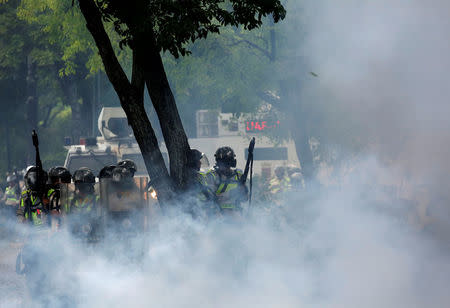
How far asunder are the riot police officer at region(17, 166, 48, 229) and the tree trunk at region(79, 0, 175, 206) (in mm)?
1637

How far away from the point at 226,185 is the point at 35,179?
2443mm

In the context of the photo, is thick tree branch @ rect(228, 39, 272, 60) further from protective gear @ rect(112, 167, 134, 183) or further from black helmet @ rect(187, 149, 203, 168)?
black helmet @ rect(187, 149, 203, 168)

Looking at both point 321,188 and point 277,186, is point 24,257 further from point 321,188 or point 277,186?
point 277,186

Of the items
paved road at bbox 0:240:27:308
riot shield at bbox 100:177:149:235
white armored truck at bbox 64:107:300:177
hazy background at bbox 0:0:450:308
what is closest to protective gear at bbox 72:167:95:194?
riot shield at bbox 100:177:149:235

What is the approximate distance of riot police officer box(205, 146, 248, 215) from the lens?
8664 millimetres

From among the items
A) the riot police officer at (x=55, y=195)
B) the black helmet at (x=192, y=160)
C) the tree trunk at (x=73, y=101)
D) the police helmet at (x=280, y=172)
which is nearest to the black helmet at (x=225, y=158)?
the black helmet at (x=192, y=160)

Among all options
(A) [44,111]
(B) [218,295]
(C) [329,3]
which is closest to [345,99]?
(C) [329,3]

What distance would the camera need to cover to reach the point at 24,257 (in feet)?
29.2

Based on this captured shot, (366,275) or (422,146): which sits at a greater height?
(422,146)

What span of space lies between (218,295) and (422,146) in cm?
549

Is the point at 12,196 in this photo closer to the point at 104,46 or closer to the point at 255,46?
the point at 255,46

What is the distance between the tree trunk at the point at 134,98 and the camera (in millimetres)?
7926

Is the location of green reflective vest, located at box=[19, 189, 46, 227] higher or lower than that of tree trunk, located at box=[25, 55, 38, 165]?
lower

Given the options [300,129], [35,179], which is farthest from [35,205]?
[300,129]
